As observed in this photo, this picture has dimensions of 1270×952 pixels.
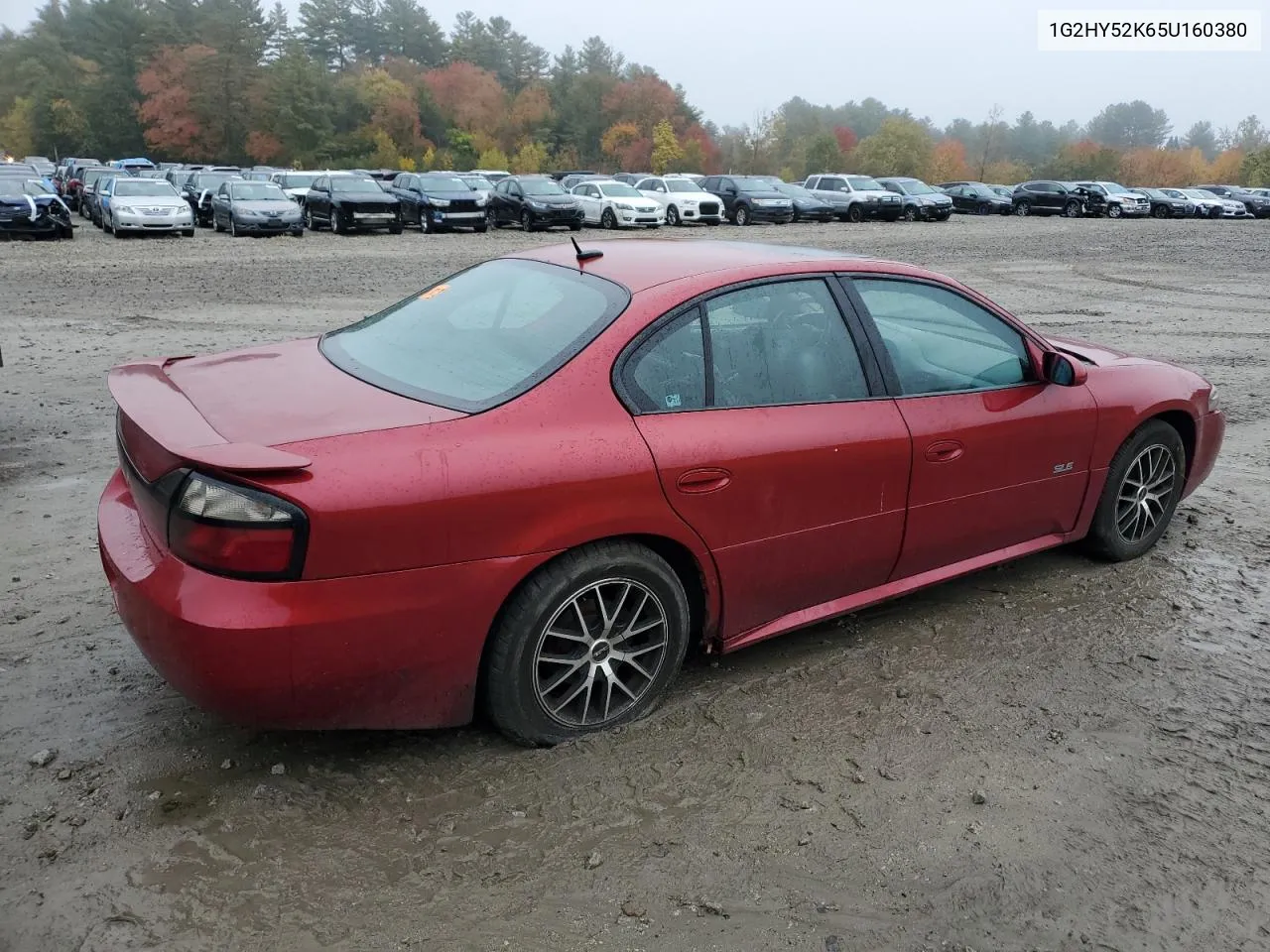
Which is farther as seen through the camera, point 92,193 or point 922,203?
point 922,203

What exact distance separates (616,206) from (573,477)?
2776 cm

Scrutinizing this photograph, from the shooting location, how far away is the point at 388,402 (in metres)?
3.22

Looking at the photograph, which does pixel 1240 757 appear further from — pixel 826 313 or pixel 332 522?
pixel 332 522

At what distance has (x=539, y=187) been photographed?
28.5 m

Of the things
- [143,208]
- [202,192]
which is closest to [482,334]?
→ [143,208]

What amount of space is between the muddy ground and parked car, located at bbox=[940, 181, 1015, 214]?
139 ft

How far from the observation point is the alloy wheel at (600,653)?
3.25 m

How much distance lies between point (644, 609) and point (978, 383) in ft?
5.83

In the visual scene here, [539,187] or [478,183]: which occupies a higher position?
[478,183]

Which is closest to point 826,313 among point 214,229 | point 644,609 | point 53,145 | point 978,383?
point 978,383

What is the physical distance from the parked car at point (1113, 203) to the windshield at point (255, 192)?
32.6m

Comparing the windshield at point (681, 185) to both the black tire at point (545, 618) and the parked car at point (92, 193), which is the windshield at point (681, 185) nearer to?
the parked car at point (92, 193)

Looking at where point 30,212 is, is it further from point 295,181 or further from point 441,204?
point 295,181

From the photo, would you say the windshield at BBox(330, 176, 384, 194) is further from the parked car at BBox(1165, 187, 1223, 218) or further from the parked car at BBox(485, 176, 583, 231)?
the parked car at BBox(1165, 187, 1223, 218)
